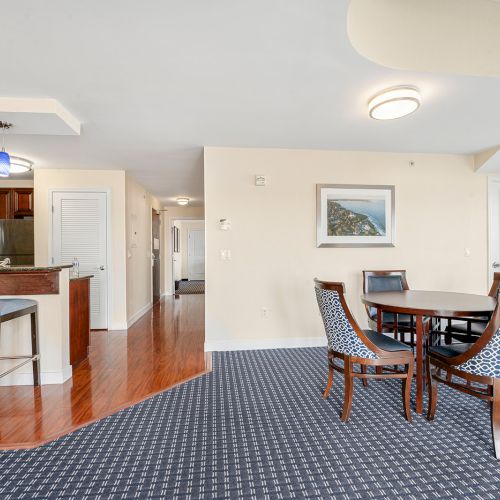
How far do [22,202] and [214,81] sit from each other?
4402 mm

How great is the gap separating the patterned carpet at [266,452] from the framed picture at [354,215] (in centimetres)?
188

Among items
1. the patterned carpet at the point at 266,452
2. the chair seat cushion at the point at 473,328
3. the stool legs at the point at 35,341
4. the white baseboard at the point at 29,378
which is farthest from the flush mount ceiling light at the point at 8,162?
the chair seat cushion at the point at 473,328

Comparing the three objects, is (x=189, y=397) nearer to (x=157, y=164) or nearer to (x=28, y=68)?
(x=28, y=68)

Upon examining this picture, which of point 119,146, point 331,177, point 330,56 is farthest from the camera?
point 331,177

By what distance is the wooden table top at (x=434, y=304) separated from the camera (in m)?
2.03

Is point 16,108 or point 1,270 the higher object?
point 16,108

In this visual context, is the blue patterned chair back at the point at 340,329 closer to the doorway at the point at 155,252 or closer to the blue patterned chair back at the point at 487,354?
the blue patterned chair back at the point at 487,354

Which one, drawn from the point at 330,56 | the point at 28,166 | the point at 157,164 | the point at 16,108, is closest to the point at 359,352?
the point at 330,56

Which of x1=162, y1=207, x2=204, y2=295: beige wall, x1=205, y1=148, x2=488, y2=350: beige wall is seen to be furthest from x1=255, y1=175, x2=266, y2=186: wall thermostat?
x1=162, y1=207, x2=204, y2=295: beige wall

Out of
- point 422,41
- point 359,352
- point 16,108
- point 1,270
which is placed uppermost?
point 422,41

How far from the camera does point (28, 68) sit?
2.00 meters

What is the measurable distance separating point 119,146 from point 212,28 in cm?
230

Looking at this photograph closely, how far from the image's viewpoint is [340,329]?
2.08 m

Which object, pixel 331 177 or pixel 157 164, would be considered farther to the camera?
pixel 157 164
